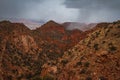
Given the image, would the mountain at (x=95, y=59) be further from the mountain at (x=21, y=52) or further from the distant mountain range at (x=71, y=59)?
the mountain at (x=21, y=52)

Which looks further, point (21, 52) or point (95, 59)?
point (21, 52)

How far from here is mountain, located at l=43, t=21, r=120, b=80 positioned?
250 feet

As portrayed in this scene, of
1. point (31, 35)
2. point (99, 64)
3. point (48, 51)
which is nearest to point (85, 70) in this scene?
point (99, 64)

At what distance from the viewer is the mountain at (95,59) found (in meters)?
76.3

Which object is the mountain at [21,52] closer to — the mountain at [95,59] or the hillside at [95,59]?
the mountain at [95,59]

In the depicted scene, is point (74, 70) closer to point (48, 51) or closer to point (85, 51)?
point (85, 51)

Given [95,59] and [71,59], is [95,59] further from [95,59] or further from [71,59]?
[71,59]

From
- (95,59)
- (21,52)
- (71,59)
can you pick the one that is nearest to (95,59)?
(95,59)

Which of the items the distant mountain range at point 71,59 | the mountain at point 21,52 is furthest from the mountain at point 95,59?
the mountain at point 21,52

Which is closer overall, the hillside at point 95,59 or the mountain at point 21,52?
the hillside at point 95,59

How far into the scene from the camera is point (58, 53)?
17775 centimetres

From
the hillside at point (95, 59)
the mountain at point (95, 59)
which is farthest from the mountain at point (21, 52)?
the hillside at point (95, 59)

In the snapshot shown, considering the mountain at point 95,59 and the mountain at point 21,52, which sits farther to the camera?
the mountain at point 21,52

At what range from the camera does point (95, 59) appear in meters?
83.2
